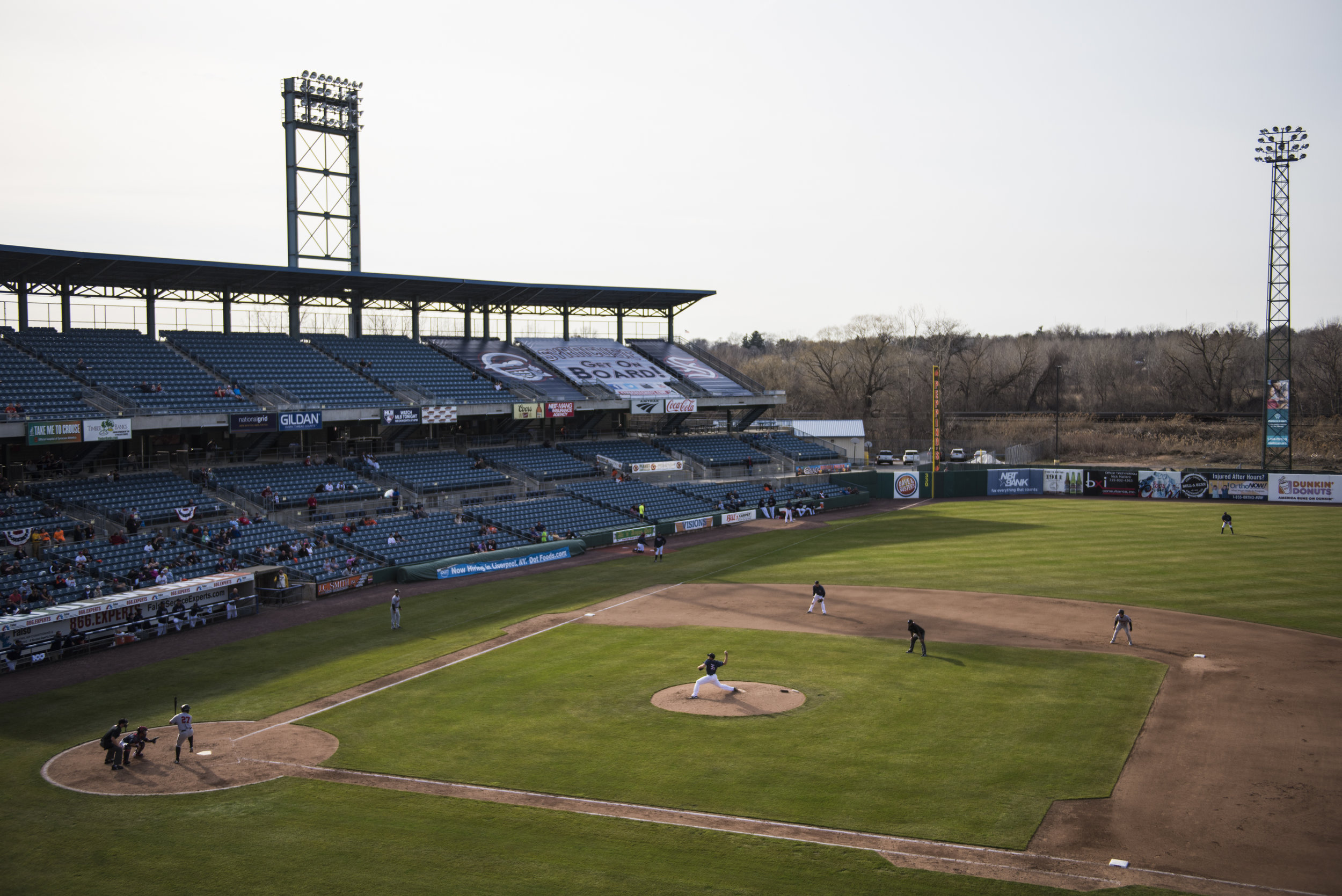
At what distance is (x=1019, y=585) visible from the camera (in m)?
36.6

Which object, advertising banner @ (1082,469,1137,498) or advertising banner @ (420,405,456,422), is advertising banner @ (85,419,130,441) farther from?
advertising banner @ (1082,469,1137,498)

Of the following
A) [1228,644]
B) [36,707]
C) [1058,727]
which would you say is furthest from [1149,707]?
[36,707]

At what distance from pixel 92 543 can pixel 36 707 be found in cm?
1354

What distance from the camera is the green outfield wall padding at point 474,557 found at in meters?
40.7

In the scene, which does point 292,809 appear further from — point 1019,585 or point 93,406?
point 93,406

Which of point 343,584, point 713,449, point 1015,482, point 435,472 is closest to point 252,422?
point 435,472

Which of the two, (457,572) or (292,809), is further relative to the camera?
(457,572)

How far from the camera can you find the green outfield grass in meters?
17.3

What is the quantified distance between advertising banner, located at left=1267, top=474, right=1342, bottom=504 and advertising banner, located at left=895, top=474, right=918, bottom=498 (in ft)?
76.0

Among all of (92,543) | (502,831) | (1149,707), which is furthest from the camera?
(92,543)

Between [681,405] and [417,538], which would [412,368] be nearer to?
[417,538]

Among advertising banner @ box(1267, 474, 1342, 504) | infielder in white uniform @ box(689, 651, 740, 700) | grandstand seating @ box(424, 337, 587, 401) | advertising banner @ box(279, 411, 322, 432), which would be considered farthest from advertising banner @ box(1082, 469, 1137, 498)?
advertising banner @ box(279, 411, 322, 432)

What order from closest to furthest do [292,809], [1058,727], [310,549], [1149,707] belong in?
[292,809] → [1058,727] → [1149,707] → [310,549]

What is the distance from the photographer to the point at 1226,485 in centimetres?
6372
